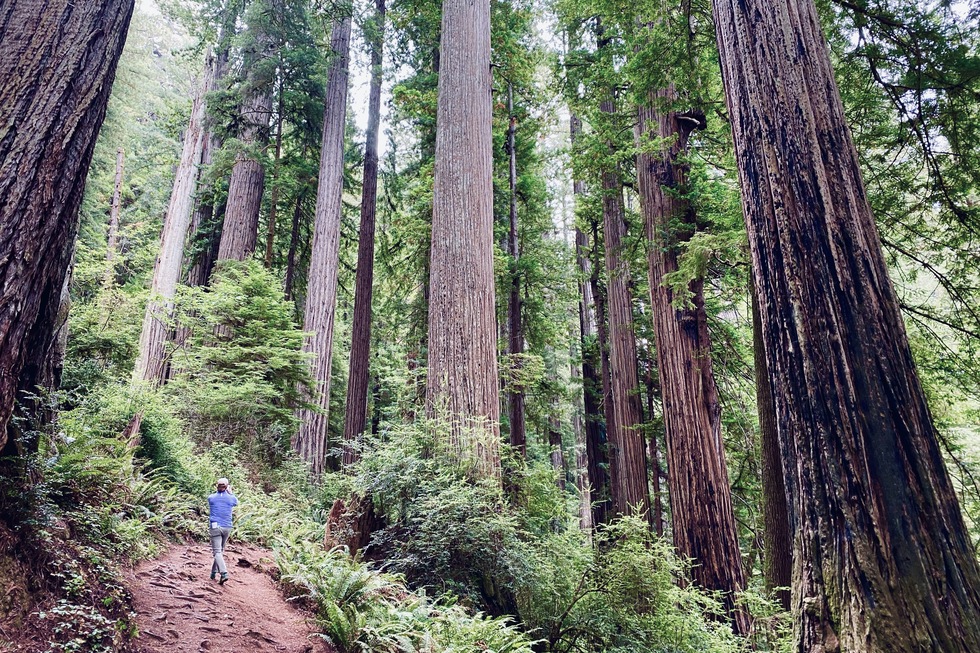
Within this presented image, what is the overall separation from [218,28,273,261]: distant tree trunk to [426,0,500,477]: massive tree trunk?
6.66 metres

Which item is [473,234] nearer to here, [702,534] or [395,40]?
[702,534]

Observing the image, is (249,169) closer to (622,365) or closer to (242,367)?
(242,367)

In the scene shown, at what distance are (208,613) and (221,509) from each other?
118cm

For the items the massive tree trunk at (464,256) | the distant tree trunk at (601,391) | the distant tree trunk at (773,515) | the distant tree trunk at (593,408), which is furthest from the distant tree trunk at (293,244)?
the distant tree trunk at (773,515)

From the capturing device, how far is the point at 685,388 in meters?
6.75

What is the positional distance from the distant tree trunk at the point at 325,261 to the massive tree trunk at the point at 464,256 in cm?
457

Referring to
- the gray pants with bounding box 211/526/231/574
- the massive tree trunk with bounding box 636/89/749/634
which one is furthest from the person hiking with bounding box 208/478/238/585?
the massive tree trunk with bounding box 636/89/749/634

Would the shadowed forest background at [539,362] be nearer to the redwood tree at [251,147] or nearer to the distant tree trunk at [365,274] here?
the redwood tree at [251,147]

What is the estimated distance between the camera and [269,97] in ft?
43.4

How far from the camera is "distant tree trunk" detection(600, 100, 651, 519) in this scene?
945 cm

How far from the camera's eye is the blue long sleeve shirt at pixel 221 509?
186 inches

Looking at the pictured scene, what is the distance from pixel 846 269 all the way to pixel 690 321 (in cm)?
452

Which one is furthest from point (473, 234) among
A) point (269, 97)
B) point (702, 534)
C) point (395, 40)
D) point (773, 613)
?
point (395, 40)

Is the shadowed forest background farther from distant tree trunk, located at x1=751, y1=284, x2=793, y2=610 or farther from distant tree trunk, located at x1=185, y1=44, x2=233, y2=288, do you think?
distant tree trunk, located at x1=185, y1=44, x2=233, y2=288
